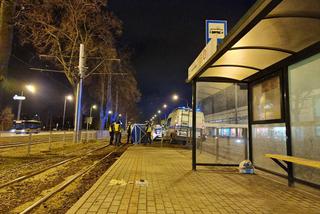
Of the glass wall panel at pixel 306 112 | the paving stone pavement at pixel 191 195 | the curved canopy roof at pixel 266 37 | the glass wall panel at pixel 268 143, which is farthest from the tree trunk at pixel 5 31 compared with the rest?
the glass wall panel at pixel 306 112

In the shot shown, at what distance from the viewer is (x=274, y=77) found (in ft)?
25.2

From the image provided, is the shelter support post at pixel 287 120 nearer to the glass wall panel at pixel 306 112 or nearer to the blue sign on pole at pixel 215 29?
the glass wall panel at pixel 306 112

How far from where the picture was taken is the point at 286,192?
606 centimetres

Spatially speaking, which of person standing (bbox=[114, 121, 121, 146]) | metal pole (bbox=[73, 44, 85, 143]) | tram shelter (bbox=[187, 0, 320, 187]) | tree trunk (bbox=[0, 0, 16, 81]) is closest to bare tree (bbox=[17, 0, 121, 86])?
metal pole (bbox=[73, 44, 85, 143])

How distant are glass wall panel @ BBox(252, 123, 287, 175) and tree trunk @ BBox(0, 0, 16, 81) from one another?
30.6 ft

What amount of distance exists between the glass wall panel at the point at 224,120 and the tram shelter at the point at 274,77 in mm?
80

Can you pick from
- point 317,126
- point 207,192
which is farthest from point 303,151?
point 207,192

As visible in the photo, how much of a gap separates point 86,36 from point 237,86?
1818 cm

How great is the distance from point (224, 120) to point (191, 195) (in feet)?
24.2

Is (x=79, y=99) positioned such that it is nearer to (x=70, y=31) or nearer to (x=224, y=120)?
(x=70, y=31)

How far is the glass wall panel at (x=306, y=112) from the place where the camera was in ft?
19.6

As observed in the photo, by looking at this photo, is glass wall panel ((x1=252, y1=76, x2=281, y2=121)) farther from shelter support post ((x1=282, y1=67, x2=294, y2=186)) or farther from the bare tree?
the bare tree

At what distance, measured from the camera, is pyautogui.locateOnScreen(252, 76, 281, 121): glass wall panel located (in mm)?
7478

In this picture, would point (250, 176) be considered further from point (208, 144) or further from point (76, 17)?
point (76, 17)
